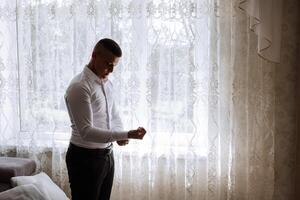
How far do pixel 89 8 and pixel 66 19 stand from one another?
188 millimetres

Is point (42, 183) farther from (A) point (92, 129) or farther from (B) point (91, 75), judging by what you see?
(B) point (91, 75)

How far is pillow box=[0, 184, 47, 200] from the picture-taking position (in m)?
2.02

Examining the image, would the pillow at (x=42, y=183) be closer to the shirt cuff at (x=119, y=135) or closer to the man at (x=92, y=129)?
the man at (x=92, y=129)

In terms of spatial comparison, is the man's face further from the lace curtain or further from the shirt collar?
the lace curtain

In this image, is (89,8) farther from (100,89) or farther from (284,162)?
(284,162)

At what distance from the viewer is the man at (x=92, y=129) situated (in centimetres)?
193

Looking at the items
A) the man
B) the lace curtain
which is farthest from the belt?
the lace curtain

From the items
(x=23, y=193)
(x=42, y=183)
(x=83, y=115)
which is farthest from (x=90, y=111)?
(x=42, y=183)

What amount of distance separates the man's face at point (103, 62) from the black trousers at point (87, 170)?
15.8 inches

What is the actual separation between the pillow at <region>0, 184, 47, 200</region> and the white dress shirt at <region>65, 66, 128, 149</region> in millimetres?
352

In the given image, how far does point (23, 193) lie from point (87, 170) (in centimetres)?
37

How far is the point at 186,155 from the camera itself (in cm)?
266

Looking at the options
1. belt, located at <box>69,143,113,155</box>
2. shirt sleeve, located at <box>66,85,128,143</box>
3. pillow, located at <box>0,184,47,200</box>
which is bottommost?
pillow, located at <box>0,184,47,200</box>

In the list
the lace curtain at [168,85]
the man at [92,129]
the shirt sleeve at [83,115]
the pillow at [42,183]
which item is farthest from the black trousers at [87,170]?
the lace curtain at [168,85]
